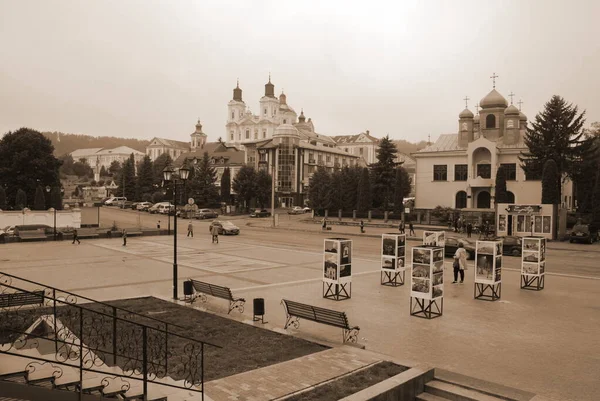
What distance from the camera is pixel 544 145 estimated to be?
51.9m

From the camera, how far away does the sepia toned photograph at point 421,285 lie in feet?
48.4

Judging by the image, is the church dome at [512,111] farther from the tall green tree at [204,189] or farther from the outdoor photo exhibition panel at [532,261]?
the tall green tree at [204,189]

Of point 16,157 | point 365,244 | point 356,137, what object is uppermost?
point 356,137

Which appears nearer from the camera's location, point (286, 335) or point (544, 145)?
point (286, 335)

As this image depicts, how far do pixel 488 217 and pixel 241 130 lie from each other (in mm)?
102107

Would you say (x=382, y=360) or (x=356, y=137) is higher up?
(x=356, y=137)

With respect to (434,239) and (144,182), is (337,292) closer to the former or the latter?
(434,239)

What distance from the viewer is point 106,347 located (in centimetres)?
1107

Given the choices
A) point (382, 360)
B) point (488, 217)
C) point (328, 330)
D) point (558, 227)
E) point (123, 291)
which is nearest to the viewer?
point (382, 360)

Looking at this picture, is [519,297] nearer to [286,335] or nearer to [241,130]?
[286,335]

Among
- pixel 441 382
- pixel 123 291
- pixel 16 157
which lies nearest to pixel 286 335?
pixel 441 382

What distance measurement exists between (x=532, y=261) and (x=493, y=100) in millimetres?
46236

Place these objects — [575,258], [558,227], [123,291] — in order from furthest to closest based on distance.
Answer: [558,227]
[575,258]
[123,291]

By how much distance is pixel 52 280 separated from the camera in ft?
67.4
